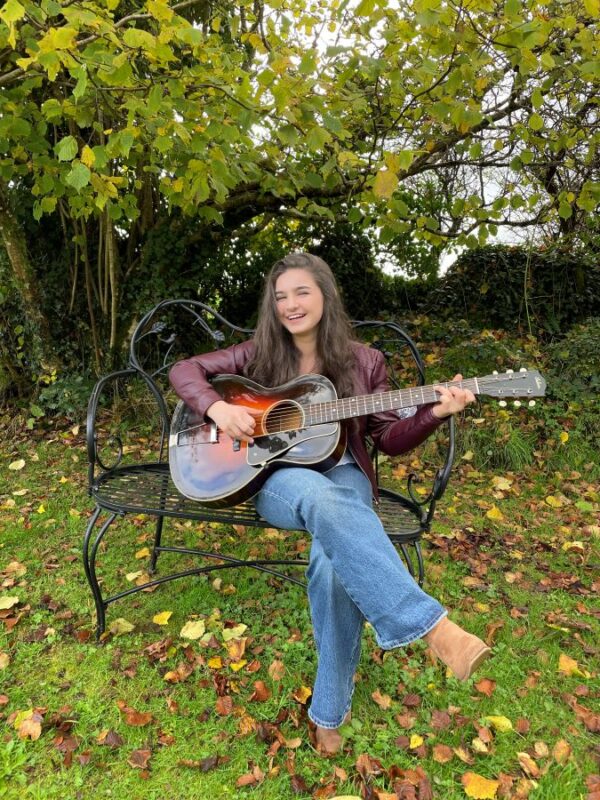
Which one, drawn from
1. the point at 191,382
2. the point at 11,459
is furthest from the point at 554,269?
the point at 11,459

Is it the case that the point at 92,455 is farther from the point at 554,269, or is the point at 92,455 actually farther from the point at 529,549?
the point at 554,269

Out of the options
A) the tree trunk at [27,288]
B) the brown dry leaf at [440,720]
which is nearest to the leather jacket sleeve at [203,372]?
the brown dry leaf at [440,720]

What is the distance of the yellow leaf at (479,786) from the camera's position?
1.57 meters

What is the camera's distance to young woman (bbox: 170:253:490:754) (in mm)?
1516

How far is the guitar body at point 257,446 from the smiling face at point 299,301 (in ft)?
0.79

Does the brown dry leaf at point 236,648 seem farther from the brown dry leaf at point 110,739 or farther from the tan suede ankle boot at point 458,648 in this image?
the tan suede ankle boot at point 458,648

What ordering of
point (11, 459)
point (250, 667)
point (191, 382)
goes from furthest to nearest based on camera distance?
point (11, 459), point (191, 382), point (250, 667)

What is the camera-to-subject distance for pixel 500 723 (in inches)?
71.9

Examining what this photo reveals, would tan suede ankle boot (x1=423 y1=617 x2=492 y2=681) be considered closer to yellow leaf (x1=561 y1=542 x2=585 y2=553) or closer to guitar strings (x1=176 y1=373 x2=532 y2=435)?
guitar strings (x1=176 y1=373 x2=532 y2=435)

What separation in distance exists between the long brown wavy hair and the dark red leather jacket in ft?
0.19

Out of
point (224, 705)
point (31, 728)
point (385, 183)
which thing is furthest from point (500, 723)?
point (385, 183)

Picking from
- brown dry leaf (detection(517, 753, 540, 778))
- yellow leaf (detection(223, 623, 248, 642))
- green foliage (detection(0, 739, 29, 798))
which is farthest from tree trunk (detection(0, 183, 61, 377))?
brown dry leaf (detection(517, 753, 540, 778))

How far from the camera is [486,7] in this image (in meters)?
2.38

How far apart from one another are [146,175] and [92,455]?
9.58 ft
